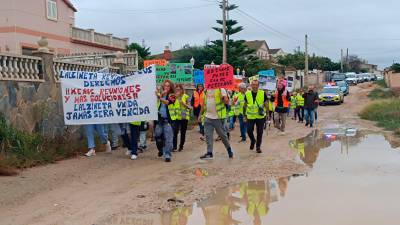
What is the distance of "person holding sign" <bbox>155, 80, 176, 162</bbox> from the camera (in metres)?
11.0

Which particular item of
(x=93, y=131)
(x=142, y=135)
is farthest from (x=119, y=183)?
(x=142, y=135)

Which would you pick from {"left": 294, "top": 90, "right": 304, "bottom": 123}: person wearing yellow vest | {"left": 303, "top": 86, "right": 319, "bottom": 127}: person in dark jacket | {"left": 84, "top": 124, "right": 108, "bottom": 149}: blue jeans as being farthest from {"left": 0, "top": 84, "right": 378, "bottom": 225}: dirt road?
{"left": 294, "top": 90, "right": 304, "bottom": 123}: person wearing yellow vest

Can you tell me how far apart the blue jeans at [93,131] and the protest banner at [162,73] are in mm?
8524

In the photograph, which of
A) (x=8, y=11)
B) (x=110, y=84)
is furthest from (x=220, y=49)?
(x=110, y=84)

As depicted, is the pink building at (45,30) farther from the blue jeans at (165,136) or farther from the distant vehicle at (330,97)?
the blue jeans at (165,136)

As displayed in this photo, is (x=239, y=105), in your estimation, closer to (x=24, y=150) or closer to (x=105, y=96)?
(x=105, y=96)

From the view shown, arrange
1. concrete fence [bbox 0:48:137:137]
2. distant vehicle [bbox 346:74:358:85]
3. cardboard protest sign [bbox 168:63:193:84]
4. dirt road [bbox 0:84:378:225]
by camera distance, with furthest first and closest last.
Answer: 1. distant vehicle [bbox 346:74:358:85]
2. cardboard protest sign [bbox 168:63:193:84]
3. concrete fence [bbox 0:48:137:137]
4. dirt road [bbox 0:84:378:225]

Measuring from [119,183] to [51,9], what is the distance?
2611cm

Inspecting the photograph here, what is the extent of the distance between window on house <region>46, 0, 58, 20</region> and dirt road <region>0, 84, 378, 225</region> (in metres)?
22.1

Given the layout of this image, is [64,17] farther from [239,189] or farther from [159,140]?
[239,189]

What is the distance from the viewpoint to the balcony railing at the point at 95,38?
35141 millimetres

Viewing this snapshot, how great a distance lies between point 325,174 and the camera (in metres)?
9.24

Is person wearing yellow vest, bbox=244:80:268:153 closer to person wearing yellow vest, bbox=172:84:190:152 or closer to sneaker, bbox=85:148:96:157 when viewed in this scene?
person wearing yellow vest, bbox=172:84:190:152

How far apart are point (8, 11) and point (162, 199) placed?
24613 millimetres
